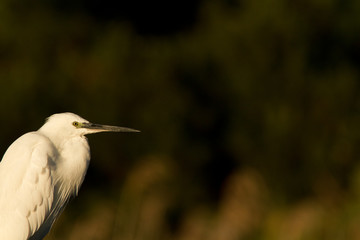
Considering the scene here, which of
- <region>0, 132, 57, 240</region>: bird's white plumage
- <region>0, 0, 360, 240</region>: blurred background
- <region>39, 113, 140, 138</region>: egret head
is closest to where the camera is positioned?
<region>0, 132, 57, 240</region>: bird's white plumage

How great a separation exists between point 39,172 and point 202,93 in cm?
554

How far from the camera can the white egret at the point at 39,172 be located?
2.88m

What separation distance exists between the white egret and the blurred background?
160 inches

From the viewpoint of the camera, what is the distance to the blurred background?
771 centimetres

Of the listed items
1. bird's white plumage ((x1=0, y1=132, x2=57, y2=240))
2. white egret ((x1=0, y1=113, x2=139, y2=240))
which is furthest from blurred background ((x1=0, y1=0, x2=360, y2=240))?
bird's white plumage ((x1=0, y1=132, x2=57, y2=240))

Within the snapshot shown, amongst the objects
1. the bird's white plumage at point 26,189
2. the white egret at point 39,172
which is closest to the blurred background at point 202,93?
the white egret at point 39,172

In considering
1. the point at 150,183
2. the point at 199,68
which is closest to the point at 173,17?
the point at 199,68

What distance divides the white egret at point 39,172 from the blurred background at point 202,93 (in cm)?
406

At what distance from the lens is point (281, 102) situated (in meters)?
8.09

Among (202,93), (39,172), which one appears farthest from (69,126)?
(202,93)

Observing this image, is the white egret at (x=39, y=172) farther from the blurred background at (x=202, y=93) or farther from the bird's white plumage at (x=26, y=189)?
the blurred background at (x=202, y=93)

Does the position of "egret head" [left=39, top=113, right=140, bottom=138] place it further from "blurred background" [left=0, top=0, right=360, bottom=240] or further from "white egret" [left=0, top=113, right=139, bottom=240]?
"blurred background" [left=0, top=0, right=360, bottom=240]

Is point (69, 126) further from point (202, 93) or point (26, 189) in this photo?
point (202, 93)

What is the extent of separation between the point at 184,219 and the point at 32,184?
4654 mm
